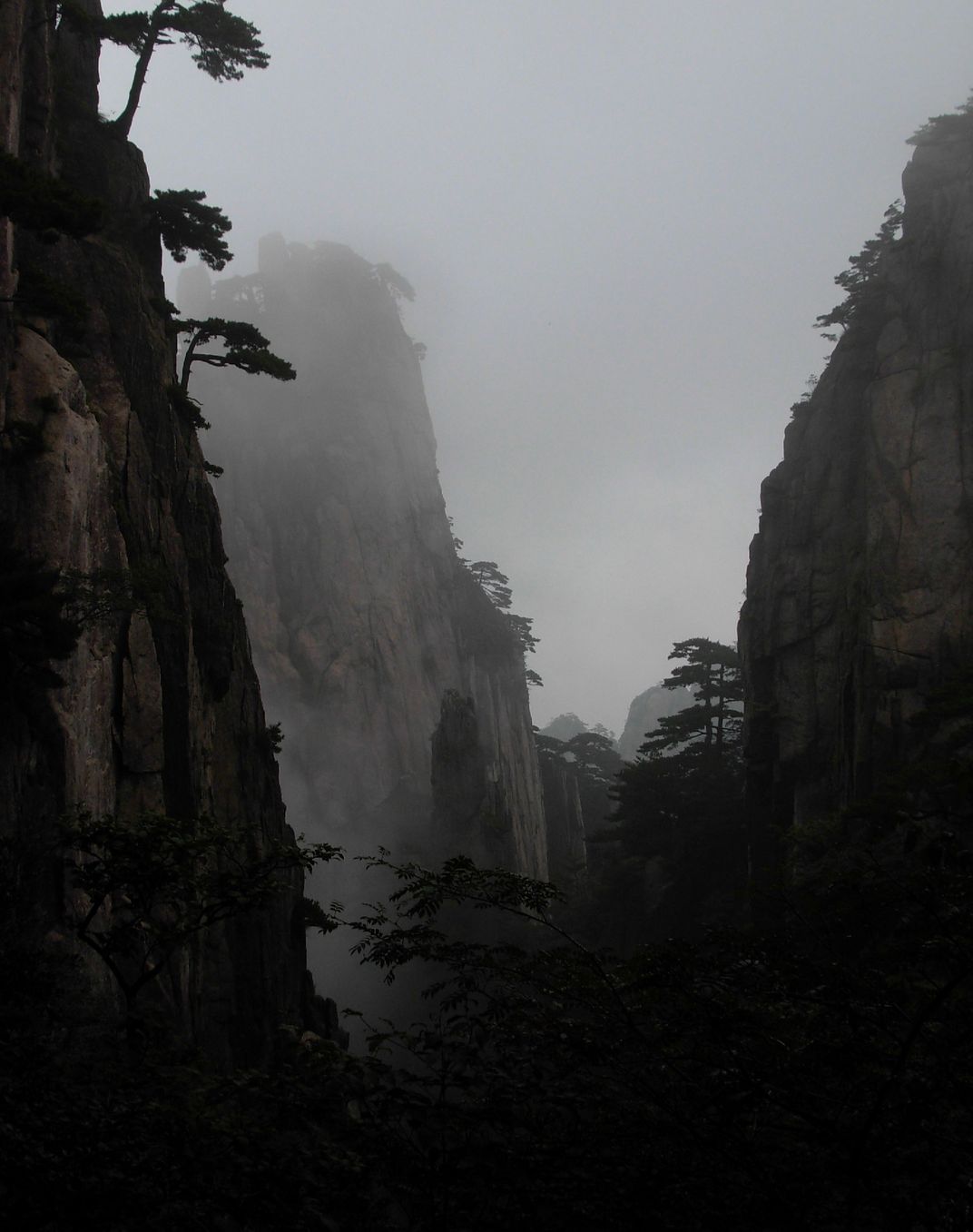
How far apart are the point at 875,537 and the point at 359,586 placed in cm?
3974

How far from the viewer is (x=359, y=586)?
64.9 meters

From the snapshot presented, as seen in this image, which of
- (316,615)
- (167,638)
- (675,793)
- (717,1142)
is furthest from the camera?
(316,615)

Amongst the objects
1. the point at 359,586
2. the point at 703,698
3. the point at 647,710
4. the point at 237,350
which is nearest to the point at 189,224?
the point at 237,350

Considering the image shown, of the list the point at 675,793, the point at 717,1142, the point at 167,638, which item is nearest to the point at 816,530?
the point at 675,793

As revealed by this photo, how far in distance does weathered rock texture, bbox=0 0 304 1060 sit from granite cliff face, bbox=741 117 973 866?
16.3 m

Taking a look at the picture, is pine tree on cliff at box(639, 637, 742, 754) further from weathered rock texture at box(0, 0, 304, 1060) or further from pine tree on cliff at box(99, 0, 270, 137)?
pine tree on cliff at box(99, 0, 270, 137)

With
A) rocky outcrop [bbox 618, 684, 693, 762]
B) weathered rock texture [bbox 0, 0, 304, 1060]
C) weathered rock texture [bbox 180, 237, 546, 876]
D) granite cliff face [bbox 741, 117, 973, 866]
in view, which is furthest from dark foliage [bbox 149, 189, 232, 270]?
rocky outcrop [bbox 618, 684, 693, 762]

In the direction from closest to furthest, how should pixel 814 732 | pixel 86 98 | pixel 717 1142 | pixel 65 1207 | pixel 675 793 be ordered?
pixel 65 1207, pixel 717 1142, pixel 86 98, pixel 814 732, pixel 675 793

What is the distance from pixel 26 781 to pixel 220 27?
2246 cm

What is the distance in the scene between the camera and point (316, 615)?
208ft

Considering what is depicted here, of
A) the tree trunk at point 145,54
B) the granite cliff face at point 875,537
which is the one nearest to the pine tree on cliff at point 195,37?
the tree trunk at point 145,54

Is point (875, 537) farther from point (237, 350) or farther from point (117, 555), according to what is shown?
point (117, 555)

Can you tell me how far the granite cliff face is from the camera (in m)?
29.9

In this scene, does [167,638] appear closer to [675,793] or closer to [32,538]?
[32,538]
